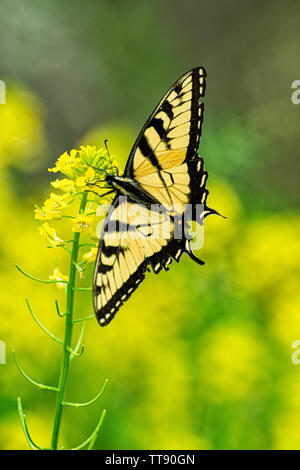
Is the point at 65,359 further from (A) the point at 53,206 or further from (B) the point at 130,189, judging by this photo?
(B) the point at 130,189

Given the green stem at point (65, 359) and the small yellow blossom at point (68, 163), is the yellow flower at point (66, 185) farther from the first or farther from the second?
the green stem at point (65, 359)

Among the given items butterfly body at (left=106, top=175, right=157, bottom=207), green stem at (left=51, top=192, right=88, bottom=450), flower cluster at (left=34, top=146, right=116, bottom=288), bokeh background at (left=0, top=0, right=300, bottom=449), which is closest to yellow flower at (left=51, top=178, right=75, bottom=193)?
flower cluster at (left=34, top=146, right=116, bottom=288)

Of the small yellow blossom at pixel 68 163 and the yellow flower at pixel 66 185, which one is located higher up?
the small yellow blossom at pixel 68 163

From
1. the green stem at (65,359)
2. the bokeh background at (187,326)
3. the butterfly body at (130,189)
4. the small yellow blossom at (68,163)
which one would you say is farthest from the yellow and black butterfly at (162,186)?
the bokeh background at (187,326)

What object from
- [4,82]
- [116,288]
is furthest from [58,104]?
[116,288]

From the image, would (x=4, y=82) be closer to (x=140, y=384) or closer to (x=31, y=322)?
(x=31, y=322)

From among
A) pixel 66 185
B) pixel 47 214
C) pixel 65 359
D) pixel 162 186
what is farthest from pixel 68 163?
pixel 65 359

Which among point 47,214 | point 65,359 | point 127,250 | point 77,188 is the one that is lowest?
point 65,359
